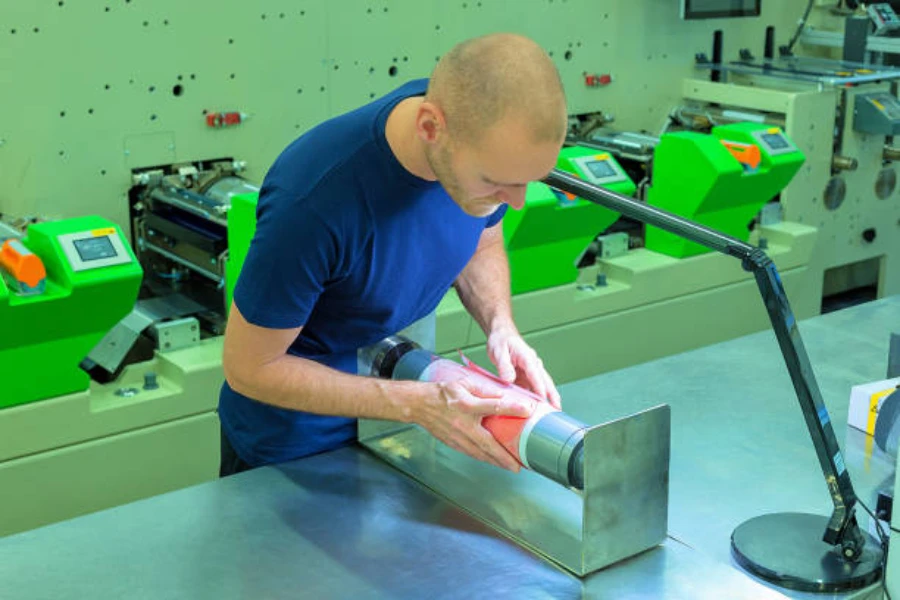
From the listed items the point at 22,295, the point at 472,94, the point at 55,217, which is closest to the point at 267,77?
the point at 55,217

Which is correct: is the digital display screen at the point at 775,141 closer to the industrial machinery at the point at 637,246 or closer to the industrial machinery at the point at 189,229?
the industrial machinery at the point at 637,246

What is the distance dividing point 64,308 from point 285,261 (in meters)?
1.10

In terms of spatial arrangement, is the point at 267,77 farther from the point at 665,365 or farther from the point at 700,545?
the point at 700,545

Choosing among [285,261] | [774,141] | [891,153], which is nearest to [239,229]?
[285,261]

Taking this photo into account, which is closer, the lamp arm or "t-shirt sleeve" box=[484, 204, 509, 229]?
the lamp arm

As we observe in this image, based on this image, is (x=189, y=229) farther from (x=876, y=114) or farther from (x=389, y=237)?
(x=876, y=114)

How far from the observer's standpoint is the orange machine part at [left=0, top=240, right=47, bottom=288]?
2422 mm

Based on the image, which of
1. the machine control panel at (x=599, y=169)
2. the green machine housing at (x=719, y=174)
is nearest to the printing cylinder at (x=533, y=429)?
the machine control panel at (x=599, y=169)

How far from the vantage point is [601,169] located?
338cm

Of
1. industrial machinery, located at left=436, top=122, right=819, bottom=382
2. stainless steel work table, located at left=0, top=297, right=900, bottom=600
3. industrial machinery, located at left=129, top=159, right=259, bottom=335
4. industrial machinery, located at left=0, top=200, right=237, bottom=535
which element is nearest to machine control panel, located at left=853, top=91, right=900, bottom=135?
industrial machinery, located at left=436, top=122, right=819, bottom=382

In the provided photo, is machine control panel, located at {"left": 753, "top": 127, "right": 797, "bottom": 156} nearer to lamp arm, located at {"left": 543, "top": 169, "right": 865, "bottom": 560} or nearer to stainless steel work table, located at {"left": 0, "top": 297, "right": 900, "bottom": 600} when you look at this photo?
stainless steel work table, located at {"left": 0, "top": 297, "right": 900, "bottom": 600}

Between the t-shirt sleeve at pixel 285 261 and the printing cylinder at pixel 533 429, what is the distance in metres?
0.22

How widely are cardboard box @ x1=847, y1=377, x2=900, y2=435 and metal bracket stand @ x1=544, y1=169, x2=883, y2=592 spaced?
13.6 inches

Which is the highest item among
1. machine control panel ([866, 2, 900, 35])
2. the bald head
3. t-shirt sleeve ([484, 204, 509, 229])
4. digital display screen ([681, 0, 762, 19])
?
the bald head
